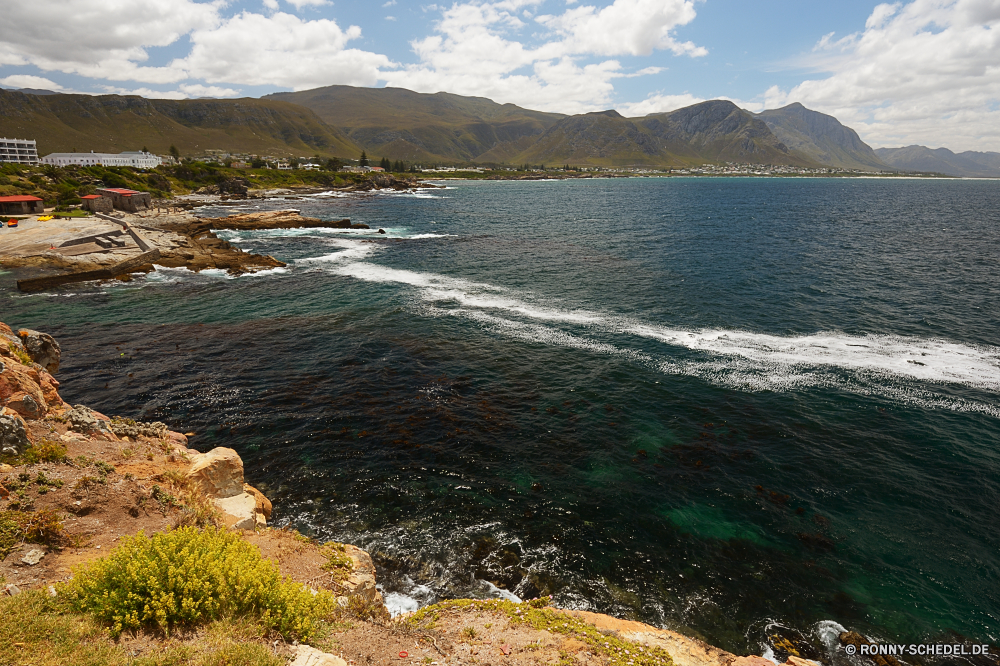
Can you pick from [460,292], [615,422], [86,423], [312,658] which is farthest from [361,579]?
[460,292]

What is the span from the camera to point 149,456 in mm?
17625

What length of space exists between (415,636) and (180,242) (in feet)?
247

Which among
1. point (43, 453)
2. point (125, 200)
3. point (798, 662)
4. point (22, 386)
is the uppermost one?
point (125, 200)

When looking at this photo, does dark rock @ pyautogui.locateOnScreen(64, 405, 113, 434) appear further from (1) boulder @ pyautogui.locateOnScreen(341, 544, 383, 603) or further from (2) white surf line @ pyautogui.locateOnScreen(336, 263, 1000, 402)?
A: (2) white surf line @ pyautogui.locateOnScreen(336, 263, 1000, 402)

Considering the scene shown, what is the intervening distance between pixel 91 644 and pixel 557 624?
1031cm

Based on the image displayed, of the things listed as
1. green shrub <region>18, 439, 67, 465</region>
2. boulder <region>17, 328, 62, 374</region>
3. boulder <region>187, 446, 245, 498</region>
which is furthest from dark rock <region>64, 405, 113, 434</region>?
boulder <region>17, 328, 62, 374</region>

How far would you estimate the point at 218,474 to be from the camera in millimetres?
17203

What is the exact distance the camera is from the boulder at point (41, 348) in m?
24.0

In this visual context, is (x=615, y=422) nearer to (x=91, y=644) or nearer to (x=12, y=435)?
(x=91, y=644)

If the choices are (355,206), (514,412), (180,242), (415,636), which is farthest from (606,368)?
(355,206)

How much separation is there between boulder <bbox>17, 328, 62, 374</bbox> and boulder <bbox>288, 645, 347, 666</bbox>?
25520mm

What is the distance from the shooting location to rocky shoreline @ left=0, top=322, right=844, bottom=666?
1075cm

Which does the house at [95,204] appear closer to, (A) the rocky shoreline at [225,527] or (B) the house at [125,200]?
(B) the house at [125,200]

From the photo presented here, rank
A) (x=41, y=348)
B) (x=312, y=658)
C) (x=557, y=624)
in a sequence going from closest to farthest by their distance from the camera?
(x=312, y=658), (x=557, y=624), (x=41, y=348)
